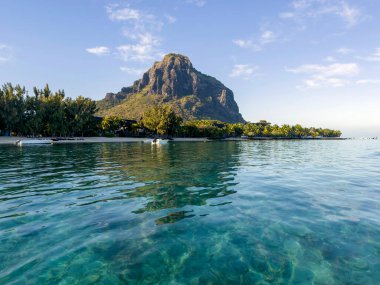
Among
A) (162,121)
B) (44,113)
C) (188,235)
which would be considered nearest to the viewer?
(188,235)

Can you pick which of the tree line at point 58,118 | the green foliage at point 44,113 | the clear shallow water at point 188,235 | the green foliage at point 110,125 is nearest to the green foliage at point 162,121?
the tree line at point 58,118

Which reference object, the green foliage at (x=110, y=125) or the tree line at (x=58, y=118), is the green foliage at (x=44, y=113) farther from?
the green foliage at (x=110, y=125)

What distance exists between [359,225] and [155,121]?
142 meters

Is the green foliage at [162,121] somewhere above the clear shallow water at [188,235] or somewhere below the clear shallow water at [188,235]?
above

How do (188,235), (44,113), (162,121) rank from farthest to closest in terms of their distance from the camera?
(162,121) → (44,113) → (188,235)

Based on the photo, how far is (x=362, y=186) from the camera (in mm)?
20641

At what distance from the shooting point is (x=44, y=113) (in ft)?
350

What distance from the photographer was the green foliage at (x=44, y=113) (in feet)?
320

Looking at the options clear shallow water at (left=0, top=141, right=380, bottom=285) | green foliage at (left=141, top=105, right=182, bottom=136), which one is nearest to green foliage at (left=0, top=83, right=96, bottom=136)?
green foliage at (left=141, top=105, right=182, bottom=136)

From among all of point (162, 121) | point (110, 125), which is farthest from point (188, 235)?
point (162, 121)

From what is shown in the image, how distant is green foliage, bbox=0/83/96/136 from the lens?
97625 mm

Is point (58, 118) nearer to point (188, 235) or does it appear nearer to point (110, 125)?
point (110, 125)

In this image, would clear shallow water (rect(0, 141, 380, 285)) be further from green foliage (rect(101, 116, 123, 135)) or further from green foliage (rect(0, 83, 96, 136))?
green foliage (rect(101, 116, 123, 135))

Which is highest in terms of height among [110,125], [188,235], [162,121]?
[162,121]
